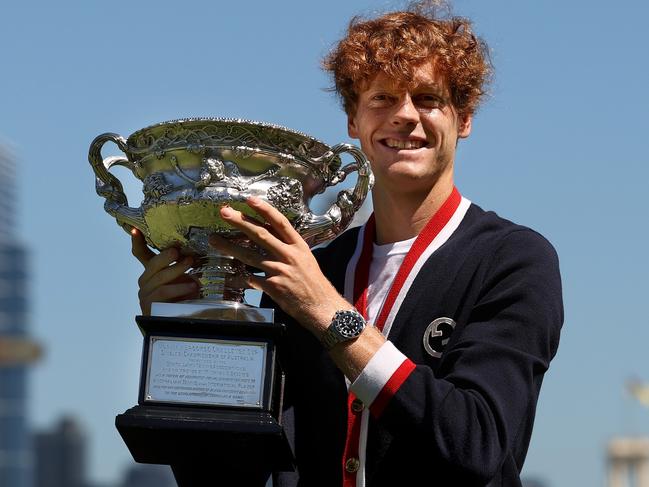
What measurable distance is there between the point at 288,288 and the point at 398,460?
55 cm

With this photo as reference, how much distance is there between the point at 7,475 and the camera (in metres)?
139

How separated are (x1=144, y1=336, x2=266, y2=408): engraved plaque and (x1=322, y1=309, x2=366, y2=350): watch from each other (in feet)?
0.79

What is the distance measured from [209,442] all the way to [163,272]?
0.48 metres

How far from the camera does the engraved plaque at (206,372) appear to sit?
401cm

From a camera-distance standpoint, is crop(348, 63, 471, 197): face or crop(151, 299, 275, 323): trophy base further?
crop(348, 63, 471, 197): face

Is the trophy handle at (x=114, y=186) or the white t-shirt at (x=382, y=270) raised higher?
the trophy handle at (x=114, y=186)

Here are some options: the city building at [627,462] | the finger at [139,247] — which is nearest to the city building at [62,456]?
the city building at [627,462]

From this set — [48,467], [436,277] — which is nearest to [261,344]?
[436,277]

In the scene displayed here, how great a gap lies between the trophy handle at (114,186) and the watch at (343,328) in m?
0.64

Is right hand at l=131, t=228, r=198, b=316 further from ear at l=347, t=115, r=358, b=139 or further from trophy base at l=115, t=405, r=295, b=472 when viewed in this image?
ear at l=347, t=115, r=358, b=139

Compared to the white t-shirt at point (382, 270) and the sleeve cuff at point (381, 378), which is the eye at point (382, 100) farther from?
the sleeve cuff at point (381, 378)

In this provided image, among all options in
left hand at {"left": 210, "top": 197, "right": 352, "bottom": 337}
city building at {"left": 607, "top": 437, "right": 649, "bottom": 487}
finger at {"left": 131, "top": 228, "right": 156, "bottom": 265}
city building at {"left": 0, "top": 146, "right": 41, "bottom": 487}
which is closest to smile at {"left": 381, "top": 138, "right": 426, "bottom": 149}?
left hand at {"left": 210, "top": 197, "right": 352, "bottom": 337}

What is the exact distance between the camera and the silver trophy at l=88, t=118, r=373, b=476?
399cm

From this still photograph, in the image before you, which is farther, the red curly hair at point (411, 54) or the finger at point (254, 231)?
the red curly hair at point (411, 54)
